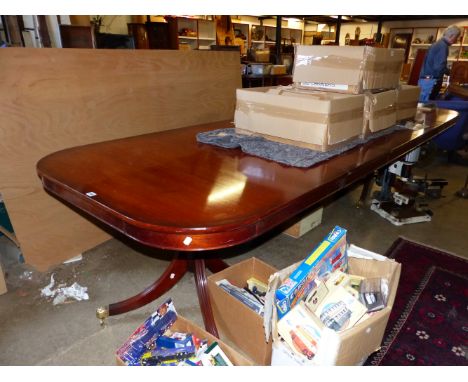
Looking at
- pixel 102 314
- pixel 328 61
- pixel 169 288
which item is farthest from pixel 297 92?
pixel 102 314

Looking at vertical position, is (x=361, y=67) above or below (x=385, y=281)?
above

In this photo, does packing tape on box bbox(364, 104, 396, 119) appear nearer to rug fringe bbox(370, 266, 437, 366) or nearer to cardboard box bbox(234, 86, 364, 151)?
cardboard box bbox(234, 86, 364, 151)

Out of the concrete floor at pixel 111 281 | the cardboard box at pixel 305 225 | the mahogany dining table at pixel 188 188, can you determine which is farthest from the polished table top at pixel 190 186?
the cardboard box at pixel 305 225

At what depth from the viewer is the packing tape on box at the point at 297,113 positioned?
1.28 metres

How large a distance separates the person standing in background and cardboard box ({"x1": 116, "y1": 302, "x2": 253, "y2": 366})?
4.61 metres

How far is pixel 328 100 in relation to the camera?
48.9 inches

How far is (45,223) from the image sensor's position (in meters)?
1.80

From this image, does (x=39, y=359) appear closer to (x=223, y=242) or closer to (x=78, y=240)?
(x=78, y=240)

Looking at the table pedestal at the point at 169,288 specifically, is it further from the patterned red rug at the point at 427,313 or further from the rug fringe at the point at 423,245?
the rug fringe at the point at 423,245

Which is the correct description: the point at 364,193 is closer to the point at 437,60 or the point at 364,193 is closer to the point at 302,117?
the point at 302,117

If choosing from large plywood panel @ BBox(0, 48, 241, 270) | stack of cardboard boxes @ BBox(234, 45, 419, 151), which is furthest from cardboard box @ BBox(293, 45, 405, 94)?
large plywood panel @ BBox(0, 48, 241, 270)

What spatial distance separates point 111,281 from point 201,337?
75 centimetres

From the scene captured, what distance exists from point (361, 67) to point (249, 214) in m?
0.97
